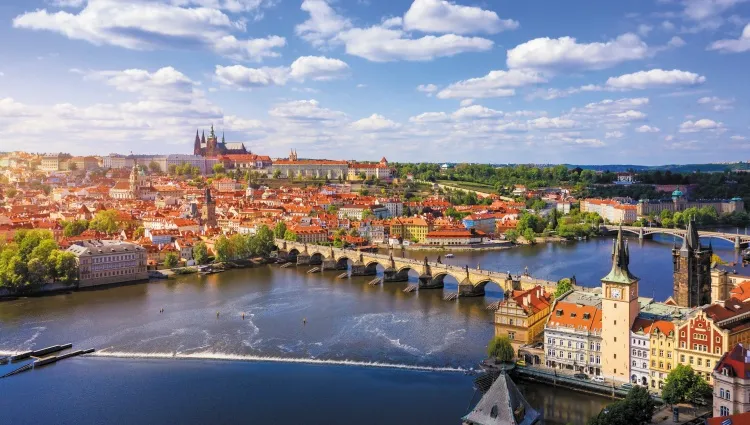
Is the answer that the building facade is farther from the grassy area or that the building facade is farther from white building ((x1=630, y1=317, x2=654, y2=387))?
the grassy area

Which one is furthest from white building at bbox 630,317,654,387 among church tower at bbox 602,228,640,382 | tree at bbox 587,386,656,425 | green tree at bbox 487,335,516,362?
green tree at bbox 487,335,516,362

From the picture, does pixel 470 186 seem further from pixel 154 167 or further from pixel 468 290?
pixel 468 290

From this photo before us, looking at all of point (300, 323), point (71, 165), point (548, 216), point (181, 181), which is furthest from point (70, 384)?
point (71, 165)

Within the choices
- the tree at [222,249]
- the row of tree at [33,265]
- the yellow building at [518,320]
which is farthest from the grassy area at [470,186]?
the yellow building at [518,320]

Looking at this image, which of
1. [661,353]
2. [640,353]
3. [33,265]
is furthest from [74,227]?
[661,353]

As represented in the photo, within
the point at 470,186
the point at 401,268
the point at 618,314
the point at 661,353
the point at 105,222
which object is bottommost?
the point at 401,268

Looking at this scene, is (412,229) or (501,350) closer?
(501,350)
